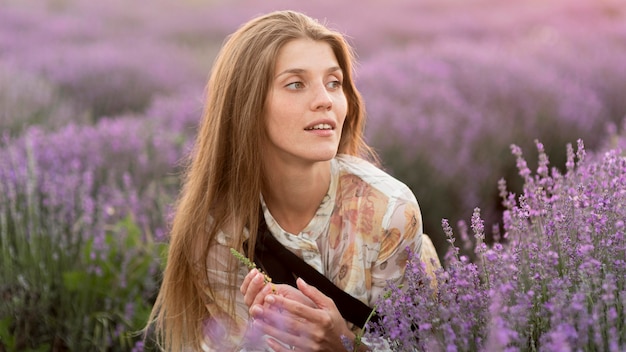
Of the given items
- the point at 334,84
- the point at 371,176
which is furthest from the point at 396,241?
the point at 334,84

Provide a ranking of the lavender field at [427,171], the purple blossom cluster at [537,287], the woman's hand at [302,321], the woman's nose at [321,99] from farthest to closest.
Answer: the woman's nose at [321,99], the woman's hand at [302,321], the lavender field at [427,171], the purple blossom cluster at [537,287]

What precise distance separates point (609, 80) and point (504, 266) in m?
4.15

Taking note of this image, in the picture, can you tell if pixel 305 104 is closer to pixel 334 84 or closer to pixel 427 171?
pixel 334 84

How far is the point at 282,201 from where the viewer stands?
227 centimetres

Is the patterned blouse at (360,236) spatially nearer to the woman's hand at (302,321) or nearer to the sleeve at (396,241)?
the sleeve at (396,241)

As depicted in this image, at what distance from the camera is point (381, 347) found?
1.64 meters

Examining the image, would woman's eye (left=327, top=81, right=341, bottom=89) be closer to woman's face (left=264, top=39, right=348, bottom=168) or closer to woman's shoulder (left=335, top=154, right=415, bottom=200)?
woman's face (left=264, top=39, right=348, bottom=168)

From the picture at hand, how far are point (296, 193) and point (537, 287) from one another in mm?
846

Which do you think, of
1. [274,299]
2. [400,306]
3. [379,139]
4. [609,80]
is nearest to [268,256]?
[274,299]

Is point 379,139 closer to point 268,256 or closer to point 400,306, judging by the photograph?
point 268,256

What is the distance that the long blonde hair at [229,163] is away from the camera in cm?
209


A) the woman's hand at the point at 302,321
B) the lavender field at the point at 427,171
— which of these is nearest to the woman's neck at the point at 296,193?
the woman's hand at the point at 302,321

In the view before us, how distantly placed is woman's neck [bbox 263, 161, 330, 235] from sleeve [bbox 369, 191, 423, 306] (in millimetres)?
234

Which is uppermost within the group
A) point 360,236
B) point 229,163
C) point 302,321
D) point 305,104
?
point 305,104
